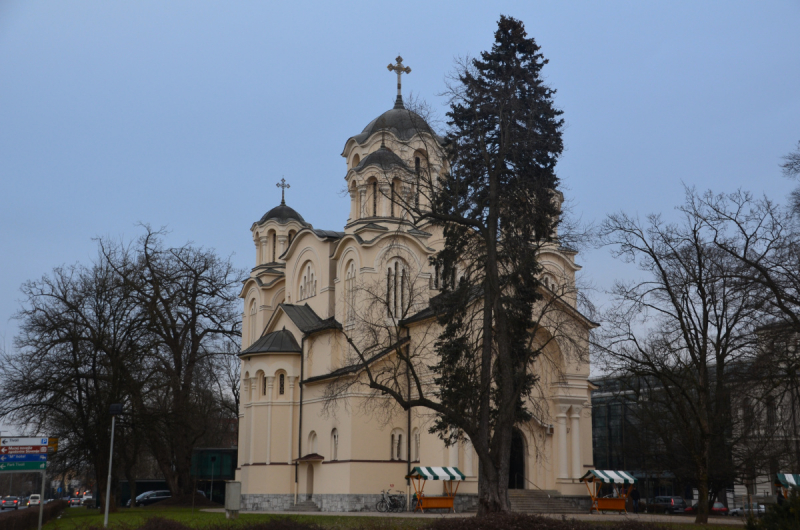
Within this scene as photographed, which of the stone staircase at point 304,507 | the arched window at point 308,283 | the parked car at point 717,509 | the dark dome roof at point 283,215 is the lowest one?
the parked car at point 717,509

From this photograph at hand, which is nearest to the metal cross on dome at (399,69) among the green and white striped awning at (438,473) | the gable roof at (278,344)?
the gable roof at (278,344)

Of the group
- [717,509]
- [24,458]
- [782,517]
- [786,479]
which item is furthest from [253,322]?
[782,517]

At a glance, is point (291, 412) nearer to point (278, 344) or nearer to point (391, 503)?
point (278, 344)

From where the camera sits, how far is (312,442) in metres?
35.4

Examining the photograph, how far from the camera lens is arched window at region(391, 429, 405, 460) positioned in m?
32.7

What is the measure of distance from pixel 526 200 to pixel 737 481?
2328 centimetres

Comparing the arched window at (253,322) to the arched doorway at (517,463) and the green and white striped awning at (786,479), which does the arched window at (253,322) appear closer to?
the arched doorway at (517,463)

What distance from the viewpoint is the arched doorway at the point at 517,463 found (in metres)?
32.2

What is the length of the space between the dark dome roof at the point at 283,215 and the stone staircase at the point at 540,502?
70.4 feet

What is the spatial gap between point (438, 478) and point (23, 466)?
15.1 meters

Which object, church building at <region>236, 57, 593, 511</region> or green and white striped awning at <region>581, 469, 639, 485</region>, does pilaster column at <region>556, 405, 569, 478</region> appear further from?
green and white striped awning at <region>581, 469, 639, 485</region>

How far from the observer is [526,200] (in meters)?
20.2

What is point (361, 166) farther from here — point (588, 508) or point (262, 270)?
point (588, 508)

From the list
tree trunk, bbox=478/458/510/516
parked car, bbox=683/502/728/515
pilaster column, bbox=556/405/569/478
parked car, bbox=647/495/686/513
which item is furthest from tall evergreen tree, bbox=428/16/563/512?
parked car, bbox=683/502/728/515
